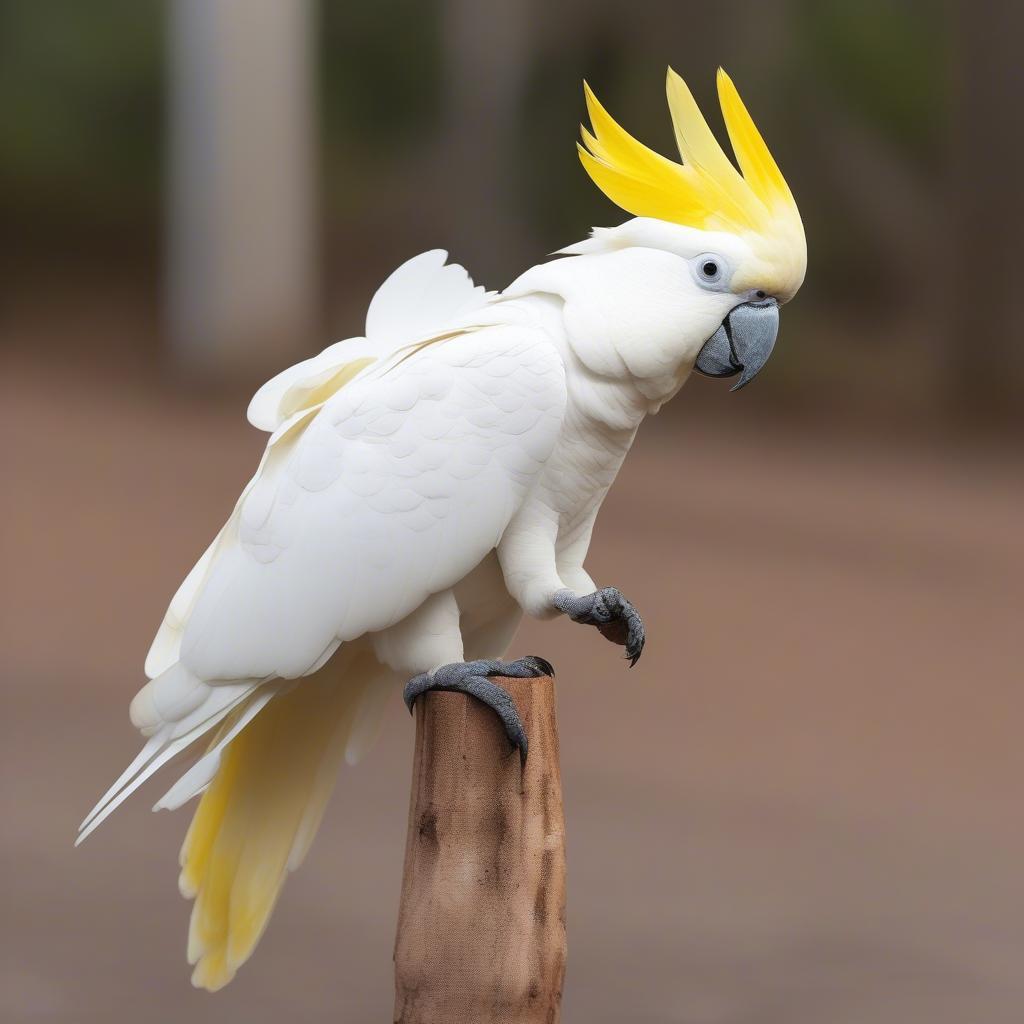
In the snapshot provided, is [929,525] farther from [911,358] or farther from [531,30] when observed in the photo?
[531,30]

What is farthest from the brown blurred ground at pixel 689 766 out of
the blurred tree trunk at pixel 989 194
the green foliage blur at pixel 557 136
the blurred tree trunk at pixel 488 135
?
the blurred tree trunk at pixel 488 135

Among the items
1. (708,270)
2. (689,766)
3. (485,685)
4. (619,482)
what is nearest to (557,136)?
(619,482)

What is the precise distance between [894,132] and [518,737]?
9.61 metres

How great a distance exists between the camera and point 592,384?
182 centimetres

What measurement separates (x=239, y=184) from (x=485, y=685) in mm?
6998

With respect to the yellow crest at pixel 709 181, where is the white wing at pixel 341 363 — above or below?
below

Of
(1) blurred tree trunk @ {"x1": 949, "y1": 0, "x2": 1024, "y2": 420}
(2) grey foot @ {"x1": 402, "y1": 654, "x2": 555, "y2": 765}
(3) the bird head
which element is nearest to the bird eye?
(3) the bird head

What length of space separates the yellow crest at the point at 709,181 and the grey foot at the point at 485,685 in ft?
1.83

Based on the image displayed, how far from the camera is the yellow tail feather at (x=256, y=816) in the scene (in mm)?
2051

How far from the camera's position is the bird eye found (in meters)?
1.80

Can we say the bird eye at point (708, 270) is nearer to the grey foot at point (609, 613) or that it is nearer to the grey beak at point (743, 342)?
the grey beak at point (743, 342)

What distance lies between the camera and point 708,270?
71.0 inches

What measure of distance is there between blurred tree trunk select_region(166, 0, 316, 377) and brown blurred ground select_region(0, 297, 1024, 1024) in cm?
112

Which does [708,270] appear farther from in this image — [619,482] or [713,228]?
[619,482]
